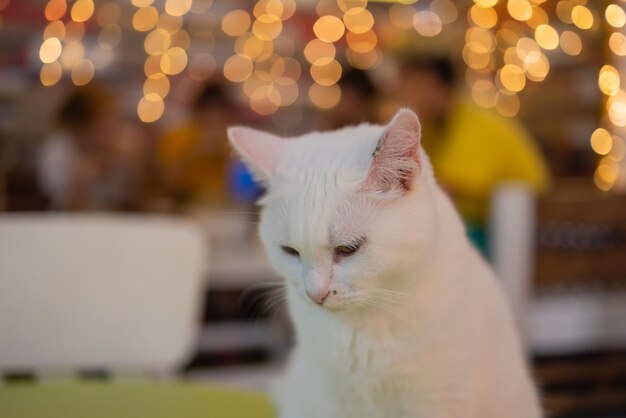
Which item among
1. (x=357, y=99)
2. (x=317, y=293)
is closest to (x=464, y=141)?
(x=357, y=99)

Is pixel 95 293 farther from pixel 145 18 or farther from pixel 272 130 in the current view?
pixel 145 18

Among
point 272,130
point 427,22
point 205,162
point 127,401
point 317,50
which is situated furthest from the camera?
point 317,50

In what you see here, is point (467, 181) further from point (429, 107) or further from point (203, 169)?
point (203, 169)

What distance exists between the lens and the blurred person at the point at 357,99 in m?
2.10

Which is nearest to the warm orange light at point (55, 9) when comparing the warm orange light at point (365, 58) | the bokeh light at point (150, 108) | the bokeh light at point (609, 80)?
the bokeh light at point (150, 108)

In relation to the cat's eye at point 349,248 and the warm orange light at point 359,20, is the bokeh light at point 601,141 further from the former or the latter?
the cat's eye at point 349,248

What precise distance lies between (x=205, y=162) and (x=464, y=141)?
43.5 inches

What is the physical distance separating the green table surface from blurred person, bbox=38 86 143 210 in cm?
133

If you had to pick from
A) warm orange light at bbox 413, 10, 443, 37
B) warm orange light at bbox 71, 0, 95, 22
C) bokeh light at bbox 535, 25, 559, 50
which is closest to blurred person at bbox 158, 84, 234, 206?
warm orange light at bbox 413, 10, 443, 37

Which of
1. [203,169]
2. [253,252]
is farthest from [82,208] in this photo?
[253,252]

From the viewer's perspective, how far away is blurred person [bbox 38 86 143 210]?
2.20 m

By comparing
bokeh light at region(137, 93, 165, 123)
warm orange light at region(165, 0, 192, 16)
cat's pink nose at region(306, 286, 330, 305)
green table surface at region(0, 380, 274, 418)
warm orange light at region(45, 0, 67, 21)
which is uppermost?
warm orange light at region(165, 0, 192, 16)

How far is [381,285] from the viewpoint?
676mm

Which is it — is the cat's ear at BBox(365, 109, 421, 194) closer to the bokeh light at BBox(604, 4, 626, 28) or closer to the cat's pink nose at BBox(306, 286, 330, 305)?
the cat's pink nose at BBox(306, 286, 330, 305)
